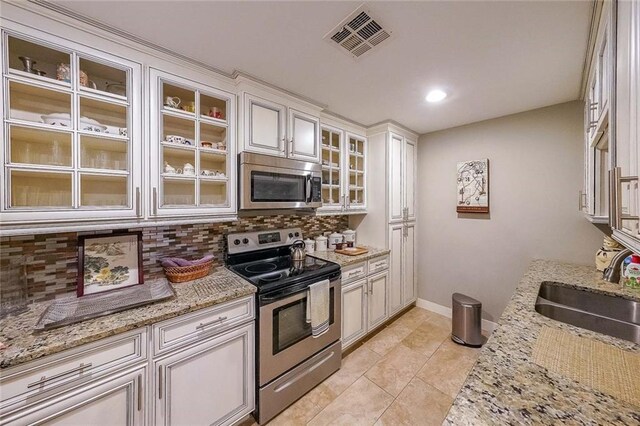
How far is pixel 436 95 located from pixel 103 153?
8.24 ft

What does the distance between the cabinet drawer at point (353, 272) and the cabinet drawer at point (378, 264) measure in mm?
111

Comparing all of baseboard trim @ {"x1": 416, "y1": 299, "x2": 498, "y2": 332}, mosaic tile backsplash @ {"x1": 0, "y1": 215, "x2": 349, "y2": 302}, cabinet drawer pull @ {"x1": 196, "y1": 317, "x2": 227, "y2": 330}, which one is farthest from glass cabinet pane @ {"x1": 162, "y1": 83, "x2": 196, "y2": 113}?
baseboard trim @ {"x1": 416, "y1": 299, "x2": 498, "y2": 332}

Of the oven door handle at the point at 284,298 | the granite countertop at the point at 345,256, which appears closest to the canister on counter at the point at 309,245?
the granite countertop at the point at 345,256

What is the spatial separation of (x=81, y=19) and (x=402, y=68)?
1871 millimetres

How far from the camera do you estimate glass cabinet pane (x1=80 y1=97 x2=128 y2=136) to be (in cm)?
131

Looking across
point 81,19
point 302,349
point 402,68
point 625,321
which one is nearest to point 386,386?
point 302,349

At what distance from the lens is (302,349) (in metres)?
1.78

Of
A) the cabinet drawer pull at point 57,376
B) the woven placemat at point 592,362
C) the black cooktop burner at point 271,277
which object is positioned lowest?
the cabinet drawer pull at point 57,376

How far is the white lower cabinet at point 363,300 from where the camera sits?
7.32 feet

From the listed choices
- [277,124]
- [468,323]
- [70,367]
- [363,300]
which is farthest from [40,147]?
[468,323]

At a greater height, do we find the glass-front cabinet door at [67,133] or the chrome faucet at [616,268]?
the glass-front cabinet door at [67,133]

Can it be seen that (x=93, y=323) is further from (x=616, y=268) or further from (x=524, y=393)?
(x=616, y=268)

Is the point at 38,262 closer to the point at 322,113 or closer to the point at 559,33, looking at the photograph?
the point at 322,113

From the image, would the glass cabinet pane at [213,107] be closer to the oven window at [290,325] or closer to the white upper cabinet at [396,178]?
the oven window at [290,325]
